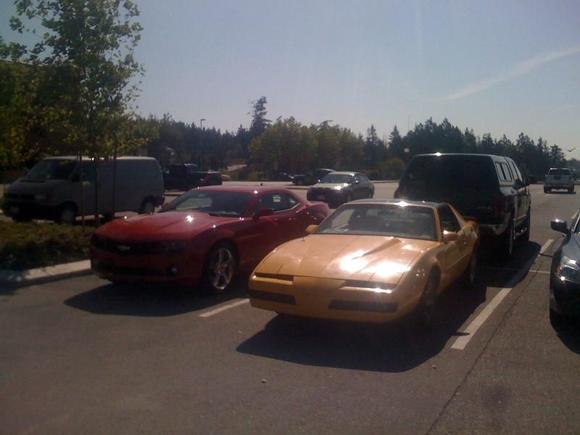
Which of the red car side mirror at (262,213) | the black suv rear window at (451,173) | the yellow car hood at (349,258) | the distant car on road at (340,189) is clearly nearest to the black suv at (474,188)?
the black suv rear window at (451,173)

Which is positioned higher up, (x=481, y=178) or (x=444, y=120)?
(x=444, y=120)

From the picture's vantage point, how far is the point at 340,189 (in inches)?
1081

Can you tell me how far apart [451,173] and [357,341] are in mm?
6006

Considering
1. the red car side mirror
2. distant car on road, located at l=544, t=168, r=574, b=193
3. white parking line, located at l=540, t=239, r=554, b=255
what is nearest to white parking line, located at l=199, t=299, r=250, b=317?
the red car side mirror

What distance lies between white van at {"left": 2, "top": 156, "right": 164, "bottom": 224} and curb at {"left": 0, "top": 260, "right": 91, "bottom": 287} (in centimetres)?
509

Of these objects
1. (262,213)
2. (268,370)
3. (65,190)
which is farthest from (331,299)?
(65,190)

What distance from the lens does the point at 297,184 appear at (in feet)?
177

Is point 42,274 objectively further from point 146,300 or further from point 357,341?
point 357,341

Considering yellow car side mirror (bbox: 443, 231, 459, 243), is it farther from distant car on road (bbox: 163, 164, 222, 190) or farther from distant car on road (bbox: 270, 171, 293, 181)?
distant car on road (bbox: 270, 171, 293, 181)

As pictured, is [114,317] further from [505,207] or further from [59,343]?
[505,207]

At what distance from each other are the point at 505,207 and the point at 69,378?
778cm

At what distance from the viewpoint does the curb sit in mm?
8695

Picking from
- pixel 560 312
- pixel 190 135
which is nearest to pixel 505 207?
pixel 560 312

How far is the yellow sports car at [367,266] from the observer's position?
19.0 ft
